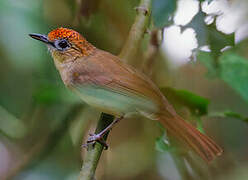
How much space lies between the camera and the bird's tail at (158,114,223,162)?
2.20m

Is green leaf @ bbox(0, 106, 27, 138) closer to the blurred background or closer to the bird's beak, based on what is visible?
the blurred background

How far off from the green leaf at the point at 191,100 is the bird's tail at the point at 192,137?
10 centimetres

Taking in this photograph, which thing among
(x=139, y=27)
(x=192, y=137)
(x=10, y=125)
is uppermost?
(x=139, y=27)

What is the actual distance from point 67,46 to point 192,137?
1.05 meters

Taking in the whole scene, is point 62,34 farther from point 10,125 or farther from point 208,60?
point 208,60

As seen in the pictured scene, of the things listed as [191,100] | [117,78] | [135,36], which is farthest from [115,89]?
[191,100]

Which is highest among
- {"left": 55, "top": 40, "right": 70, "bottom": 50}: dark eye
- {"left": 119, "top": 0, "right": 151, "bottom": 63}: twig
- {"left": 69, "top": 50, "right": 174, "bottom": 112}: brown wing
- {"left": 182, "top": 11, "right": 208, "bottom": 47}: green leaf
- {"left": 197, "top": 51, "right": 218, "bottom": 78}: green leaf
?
{"left": 182, "top": 11, "right": 208, "bottom": 47}: green leaf

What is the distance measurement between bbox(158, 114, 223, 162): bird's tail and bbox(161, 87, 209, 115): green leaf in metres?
0.10

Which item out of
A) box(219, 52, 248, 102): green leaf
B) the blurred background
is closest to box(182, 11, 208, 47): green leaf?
the blurred background

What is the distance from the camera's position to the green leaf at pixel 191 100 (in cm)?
231

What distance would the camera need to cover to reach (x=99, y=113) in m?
2.96

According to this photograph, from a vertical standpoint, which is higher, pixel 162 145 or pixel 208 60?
pixel 208 60

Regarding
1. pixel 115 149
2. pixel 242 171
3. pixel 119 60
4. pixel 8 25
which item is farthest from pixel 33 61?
pixel 242 171

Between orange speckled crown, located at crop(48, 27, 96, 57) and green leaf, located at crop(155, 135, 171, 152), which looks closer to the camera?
green leaf, located at crop(155, 135, 171, 152)
